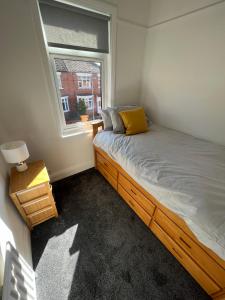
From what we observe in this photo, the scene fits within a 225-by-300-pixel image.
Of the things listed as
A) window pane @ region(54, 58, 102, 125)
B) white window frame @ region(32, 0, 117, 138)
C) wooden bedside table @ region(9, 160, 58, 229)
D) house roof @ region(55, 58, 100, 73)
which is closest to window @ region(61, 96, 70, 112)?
window pane @ region(54, 58, 102, 125)

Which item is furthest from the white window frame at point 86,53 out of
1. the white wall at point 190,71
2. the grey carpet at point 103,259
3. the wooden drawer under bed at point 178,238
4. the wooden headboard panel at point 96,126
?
the grey carpet at point 103,259

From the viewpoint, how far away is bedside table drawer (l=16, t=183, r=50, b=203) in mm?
1226

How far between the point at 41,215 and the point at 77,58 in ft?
6.28

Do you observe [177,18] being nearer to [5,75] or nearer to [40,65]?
[40,65]

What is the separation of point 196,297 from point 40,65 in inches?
99.2

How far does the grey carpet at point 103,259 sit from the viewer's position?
3.43 feet

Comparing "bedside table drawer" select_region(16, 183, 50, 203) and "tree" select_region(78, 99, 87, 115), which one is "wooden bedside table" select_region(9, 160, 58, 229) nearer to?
"bedside table drawer" select_region(16, 183, 50, 203)

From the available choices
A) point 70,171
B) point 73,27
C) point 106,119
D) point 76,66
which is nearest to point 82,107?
point 106,119

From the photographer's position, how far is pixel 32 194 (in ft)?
4.20

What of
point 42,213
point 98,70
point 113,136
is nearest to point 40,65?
point 98,70

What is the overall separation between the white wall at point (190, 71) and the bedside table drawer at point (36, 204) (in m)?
2.04

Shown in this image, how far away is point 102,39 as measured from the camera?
1757 mm

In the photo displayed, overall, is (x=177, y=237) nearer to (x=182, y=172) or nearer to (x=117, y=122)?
(x=182, y=172)

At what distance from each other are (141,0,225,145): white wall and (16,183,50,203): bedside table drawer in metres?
2.00
